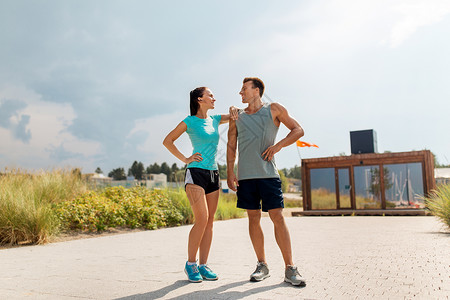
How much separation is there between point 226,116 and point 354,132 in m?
14.3

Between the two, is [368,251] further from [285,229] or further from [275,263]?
[285,229]

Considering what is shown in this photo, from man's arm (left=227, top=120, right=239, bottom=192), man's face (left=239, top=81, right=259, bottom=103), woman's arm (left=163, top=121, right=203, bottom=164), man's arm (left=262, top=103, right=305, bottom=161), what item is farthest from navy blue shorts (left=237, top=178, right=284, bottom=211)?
man's face (left=239, top=81, right=259, bottom=103)

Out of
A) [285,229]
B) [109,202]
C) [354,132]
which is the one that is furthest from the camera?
[354,132]

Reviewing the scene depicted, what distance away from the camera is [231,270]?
12.8 feet

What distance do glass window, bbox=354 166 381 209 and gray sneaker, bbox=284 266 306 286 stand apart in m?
13.0

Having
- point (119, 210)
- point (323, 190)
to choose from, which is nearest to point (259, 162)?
point (119, 210)

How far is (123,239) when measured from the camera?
7086mm

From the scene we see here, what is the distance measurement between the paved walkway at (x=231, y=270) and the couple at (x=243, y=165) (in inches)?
12.4

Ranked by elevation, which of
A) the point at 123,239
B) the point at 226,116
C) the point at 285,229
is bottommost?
the point at 123,239

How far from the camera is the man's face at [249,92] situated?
349 cm

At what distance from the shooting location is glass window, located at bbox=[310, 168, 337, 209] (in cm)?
1560

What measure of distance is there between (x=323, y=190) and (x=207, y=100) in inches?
513

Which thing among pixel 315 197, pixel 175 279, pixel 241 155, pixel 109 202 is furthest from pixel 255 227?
pixel 315 197

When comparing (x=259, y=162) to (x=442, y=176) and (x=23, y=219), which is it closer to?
(x=23, y=219)
